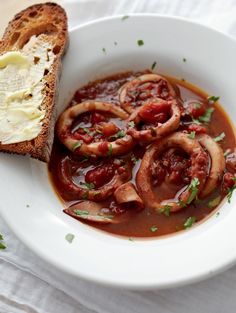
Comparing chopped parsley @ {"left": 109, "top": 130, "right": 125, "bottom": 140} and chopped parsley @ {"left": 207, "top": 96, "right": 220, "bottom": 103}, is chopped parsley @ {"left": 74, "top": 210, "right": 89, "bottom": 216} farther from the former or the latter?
chopped parsley @ {"left": 207, "top": 96, "right": 220, "bottom": 103}

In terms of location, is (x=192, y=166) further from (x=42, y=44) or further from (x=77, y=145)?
(x=42, y=44)

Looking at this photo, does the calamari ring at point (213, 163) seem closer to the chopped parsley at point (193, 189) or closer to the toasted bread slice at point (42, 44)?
the chopped parsley at point (193, 189)

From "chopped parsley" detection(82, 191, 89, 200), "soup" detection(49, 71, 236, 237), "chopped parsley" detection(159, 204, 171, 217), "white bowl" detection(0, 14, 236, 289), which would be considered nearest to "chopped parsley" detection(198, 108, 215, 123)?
"soup" detection(49, 71, 236, 237)

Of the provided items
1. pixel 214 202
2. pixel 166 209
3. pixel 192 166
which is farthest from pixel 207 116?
pixel 166 209

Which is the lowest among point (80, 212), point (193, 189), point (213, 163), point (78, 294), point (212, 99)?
point (78, 294)

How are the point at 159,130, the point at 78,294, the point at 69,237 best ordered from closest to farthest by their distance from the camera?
1. the point at 69,237
2. the point at 78,294
3. the point at 159,130

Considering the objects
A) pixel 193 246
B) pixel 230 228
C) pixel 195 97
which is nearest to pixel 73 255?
pixel 193 246
